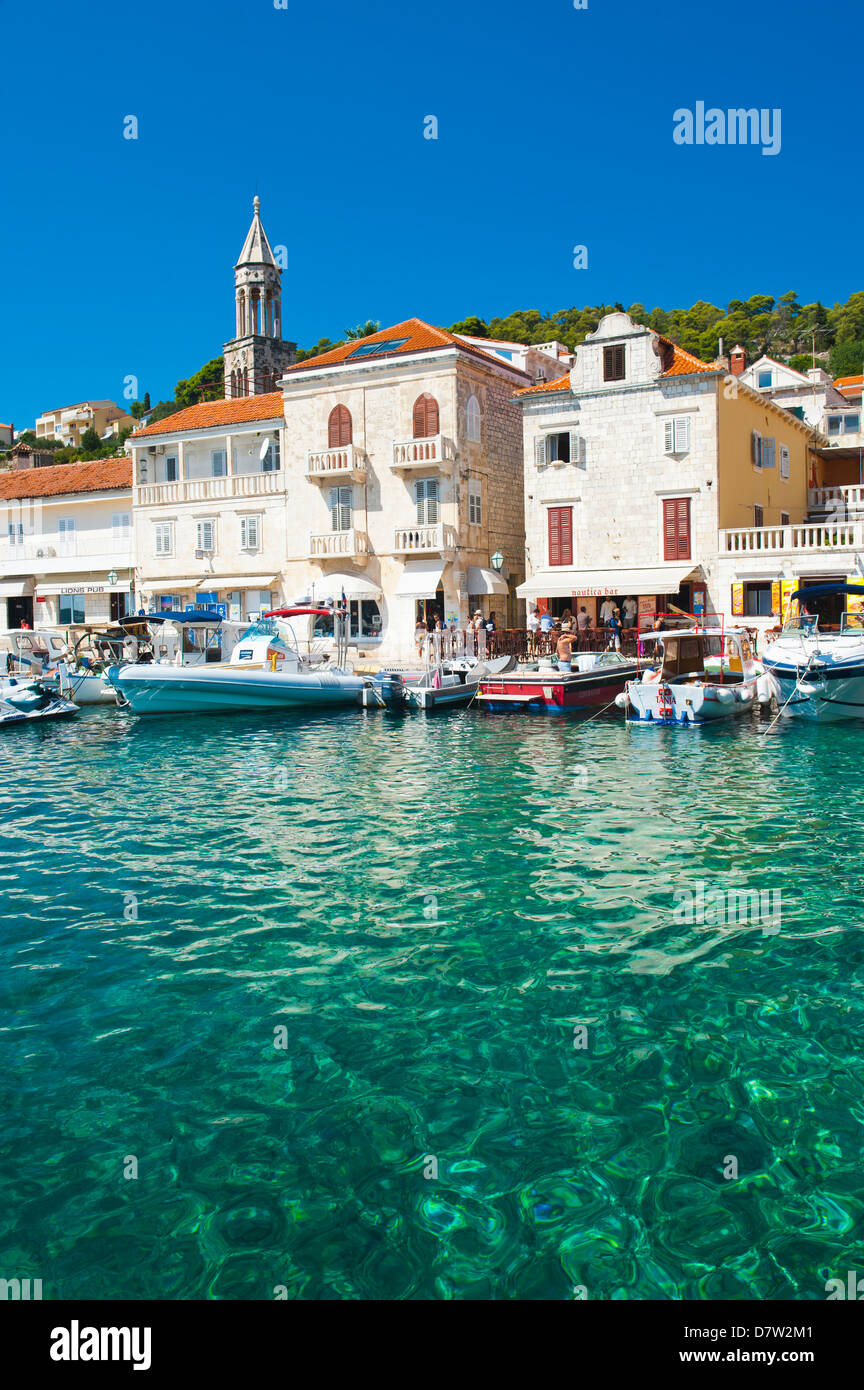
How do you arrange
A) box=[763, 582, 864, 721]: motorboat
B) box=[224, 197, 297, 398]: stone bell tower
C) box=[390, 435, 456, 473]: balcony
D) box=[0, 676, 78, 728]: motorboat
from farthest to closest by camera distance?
box=[224, 197, 297, 398]: stone bell tower, box=[390, 435, 456, 473]: balcony, box=[0, 676, 78, 728]: motorboat, box=[763, 582, 864, 721]: motorboat

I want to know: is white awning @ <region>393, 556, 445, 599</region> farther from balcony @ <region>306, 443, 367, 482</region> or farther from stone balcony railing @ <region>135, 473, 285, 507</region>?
stone balcony railing @ <region>135, 473, 285, 507</region>

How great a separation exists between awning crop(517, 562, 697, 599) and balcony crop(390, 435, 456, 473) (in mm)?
5120

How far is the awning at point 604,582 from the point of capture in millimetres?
30391

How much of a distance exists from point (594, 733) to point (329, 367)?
2077cm

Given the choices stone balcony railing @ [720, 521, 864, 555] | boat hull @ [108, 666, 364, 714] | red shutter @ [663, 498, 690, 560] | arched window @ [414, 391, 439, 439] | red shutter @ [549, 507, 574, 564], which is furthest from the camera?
arched window @ [414, 391, 439, 439]

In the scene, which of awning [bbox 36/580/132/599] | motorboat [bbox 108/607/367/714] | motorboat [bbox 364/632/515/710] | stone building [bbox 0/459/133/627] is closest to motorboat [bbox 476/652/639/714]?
motorboat [bbox 364/632/515/710]

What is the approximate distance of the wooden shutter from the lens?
34.3m

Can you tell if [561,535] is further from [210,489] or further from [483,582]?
[210,489]

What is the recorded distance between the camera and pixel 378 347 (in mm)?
36250

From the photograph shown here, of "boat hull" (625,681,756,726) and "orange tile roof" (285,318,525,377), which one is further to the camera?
"orange tile roof" (285,318,525,377)

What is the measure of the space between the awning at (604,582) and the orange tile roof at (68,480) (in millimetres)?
19896

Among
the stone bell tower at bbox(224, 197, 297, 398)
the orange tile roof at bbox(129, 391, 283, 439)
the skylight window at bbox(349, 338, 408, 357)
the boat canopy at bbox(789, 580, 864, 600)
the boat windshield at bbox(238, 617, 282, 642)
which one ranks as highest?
the stone bell tower at bbox(224, 197, 297, 398)

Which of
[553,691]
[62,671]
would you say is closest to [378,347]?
[62,671]

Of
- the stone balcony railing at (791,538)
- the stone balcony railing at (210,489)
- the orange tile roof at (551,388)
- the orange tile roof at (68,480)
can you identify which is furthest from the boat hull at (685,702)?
the orange tile roof at (68,480)
